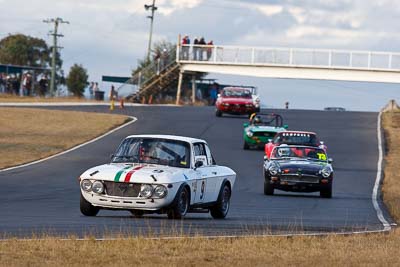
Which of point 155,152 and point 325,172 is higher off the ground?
point 155,152

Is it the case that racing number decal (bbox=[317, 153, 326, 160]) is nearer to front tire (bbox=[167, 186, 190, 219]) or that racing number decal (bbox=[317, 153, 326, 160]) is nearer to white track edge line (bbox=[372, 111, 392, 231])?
white track edge line (bbox=[372, 111, 392, 231])

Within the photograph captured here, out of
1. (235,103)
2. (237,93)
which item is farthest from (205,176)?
(237,93)

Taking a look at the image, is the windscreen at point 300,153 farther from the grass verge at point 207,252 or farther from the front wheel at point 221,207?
the grass verge at point 207,252

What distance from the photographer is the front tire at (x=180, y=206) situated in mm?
17094

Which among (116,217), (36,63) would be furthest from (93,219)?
(36,63)

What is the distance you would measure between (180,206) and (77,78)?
101 meters

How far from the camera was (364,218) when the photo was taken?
20328mm

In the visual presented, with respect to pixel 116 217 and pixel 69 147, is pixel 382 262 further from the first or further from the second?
pixel 69 147

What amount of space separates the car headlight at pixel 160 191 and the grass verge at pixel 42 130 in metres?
16.0

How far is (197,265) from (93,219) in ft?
19.1

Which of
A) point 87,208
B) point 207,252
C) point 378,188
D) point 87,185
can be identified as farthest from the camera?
point 378,188

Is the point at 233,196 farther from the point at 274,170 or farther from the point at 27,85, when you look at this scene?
the point at 27,85

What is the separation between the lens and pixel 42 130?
47156mm

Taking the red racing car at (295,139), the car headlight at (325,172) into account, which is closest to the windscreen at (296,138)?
the red racing car at (295,139)
